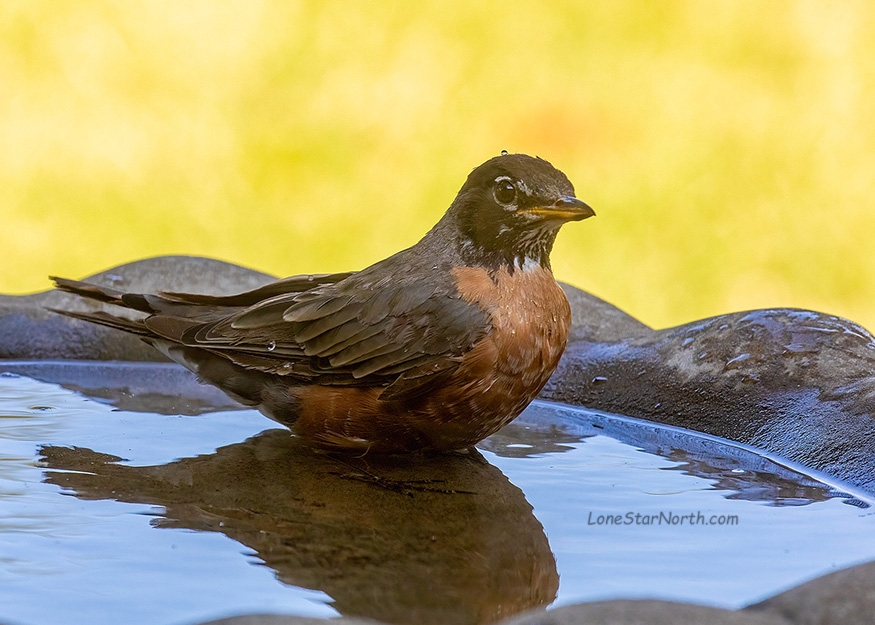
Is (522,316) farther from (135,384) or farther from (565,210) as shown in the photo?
(135,384)

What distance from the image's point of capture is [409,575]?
2.31 meters

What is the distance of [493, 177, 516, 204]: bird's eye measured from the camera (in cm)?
312

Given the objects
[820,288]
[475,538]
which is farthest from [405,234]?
[475,538]

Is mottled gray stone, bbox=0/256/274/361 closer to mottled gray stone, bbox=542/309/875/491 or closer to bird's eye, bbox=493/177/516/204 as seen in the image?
mottled gray stone, bbox=542/309/875/491

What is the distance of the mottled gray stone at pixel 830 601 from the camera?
1811mm

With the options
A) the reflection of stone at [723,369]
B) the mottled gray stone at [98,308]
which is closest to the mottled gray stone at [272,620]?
the reflection of stone at [723,369]

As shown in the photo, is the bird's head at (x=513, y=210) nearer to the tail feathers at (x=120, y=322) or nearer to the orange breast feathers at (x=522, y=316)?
the orange breast feathers at (x=522, y=316)

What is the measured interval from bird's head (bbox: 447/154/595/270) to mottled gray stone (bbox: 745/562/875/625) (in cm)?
138

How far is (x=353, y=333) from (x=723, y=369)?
1299 mm

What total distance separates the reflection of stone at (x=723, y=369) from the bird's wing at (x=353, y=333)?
100 cm

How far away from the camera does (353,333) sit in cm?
321

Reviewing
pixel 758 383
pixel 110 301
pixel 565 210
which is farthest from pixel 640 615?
pixel 110 301

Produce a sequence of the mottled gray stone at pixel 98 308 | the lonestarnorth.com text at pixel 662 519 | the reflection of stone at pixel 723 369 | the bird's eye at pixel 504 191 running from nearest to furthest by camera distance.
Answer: the lonestarnorth.com text at pixel 662 519
the bird's eye at pixel 504 191
the reflection of stone at pixel 723 369
the mottled gray stone at pixel 98 308

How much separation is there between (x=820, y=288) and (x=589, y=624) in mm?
7060
